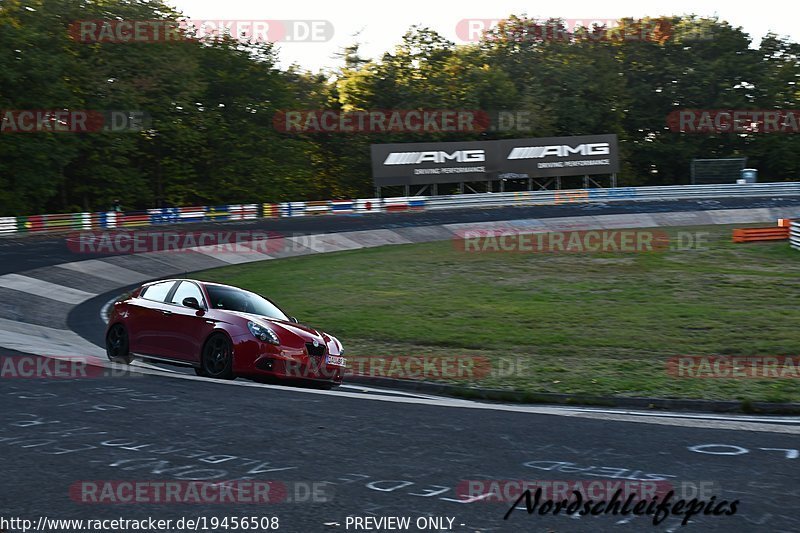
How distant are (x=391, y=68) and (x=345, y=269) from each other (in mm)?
38935

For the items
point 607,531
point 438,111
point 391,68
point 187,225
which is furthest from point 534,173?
point 607,531

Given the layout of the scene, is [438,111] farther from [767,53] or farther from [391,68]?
[767,53]

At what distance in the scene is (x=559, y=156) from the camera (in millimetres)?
55281

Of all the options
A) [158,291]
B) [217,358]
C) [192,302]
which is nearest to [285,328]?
[217,358]

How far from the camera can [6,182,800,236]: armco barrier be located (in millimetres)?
41250

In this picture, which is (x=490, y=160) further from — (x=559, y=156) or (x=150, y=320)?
(x=150, y=320)

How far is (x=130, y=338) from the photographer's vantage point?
13.7 m
